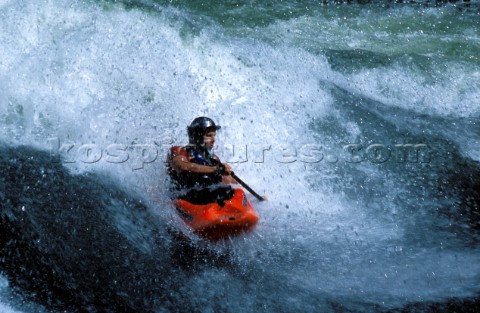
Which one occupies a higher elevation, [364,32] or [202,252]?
[364,32]

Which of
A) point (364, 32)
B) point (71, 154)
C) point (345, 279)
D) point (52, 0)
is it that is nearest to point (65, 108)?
point (71, 154)

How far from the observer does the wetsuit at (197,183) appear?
472cm

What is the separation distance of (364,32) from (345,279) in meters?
5.97

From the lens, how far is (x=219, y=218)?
14.4ft

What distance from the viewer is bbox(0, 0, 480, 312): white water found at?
455cm

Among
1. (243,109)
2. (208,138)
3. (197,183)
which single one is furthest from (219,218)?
(243,109)

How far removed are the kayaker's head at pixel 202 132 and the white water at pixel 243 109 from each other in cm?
60

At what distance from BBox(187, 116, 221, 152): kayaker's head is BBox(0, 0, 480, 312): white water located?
0.60 metres

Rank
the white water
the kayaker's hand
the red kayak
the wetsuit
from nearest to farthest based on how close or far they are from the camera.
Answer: the red kayak
the white water
the wetsuit
the kayaker's hand

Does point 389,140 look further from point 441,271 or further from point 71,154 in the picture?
point 71,154

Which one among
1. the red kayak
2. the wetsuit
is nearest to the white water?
the red kayak

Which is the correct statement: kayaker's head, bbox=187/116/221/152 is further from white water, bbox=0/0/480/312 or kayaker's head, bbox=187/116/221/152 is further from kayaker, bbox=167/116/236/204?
white water, bbox=0/0/480/312

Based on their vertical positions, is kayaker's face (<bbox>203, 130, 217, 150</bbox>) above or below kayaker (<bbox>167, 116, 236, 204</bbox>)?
above

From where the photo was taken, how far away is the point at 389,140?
687 cm
